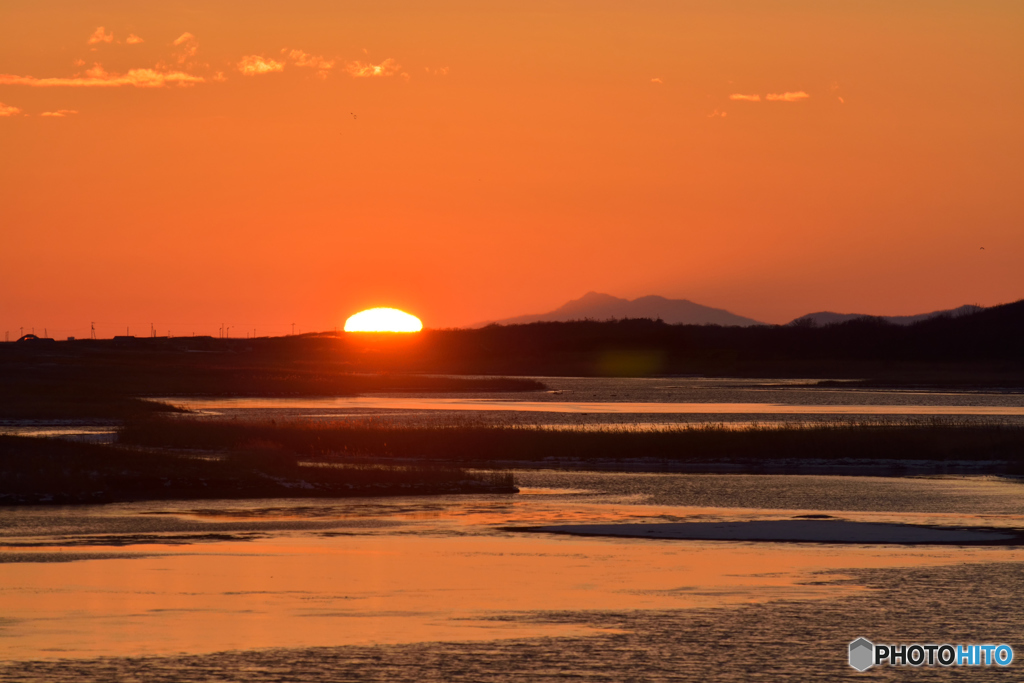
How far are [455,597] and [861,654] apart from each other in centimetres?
719

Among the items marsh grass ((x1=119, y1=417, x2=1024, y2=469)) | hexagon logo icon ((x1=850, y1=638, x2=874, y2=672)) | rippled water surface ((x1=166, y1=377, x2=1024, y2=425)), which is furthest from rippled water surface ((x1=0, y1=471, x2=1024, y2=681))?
rippled water surface ((x1=166, y1=377, x2=1024, y2=425))

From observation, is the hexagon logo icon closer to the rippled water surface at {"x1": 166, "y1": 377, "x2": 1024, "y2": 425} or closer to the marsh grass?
the marsh grass

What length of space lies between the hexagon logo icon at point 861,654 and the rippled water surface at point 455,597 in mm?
224

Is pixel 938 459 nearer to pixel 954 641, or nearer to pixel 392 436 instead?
pixel 392 436

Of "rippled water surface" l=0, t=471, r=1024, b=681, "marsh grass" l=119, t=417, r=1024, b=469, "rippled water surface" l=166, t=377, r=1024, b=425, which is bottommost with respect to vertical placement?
"rippled water surface" l=0, t=471, r=1024, b=681

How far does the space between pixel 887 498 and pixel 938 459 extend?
14.0 m

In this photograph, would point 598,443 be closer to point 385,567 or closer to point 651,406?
point 385,567

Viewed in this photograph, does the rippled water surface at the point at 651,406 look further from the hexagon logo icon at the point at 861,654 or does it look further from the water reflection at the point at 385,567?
the hexagon logo icon at the point at 861,654

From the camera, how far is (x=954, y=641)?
18.0m

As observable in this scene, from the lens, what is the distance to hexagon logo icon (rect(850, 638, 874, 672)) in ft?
54.9

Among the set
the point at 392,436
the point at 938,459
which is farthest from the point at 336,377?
the point at 938,459

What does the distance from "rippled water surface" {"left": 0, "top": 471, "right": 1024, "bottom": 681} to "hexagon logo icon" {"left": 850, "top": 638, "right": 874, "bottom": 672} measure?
0.73 feet

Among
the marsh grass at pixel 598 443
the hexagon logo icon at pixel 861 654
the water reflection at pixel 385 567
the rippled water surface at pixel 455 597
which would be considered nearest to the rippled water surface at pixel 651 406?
the marsh grass at pixel 598 443

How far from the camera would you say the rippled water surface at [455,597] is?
1680 cm
